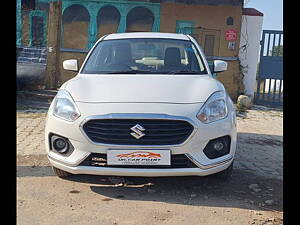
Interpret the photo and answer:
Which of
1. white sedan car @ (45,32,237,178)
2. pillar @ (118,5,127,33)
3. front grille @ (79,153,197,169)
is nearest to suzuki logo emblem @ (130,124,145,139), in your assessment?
white sedan car @ (45,32,237,178)

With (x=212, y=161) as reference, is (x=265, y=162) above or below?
below

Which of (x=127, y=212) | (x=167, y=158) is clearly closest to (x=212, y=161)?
(x=167, y=158)

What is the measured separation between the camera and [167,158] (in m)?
3.38

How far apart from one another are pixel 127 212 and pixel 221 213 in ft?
2.75

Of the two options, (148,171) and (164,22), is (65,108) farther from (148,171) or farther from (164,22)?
(164,22)

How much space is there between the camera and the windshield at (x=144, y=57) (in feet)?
14.8

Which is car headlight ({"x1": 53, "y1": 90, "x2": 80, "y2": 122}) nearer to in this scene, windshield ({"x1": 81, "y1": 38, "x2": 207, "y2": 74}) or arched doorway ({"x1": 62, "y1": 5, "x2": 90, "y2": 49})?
windshield ({"x1": 81, "y1": 38, "x2": 207, "y2": 74})

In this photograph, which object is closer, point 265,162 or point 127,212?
point 127,212

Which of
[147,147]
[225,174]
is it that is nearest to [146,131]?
[147,147]

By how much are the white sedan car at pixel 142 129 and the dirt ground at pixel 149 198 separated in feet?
0.84

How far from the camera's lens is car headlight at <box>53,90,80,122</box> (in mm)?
3545

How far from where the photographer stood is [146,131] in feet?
11.1

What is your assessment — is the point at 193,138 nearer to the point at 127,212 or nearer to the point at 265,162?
the point at 127,212

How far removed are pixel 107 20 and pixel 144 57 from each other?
18.6 ft
